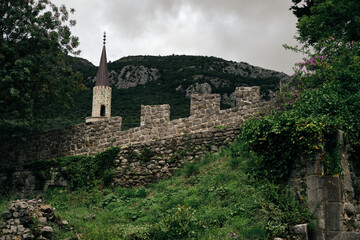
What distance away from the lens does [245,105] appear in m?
14.5

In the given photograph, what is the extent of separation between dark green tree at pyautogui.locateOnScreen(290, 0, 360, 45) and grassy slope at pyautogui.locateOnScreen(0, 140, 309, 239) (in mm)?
6531

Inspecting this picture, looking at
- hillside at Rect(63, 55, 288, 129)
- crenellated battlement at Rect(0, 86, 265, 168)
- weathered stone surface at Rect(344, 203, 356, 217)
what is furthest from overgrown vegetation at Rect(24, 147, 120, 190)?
hillside at Rect(63, 55, 288, 129)

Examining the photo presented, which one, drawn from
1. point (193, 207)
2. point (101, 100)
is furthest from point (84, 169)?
point (101, 100)

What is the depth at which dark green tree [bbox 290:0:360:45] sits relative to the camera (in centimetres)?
1531

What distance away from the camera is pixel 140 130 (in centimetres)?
1627

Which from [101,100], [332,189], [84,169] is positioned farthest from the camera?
[101,100]

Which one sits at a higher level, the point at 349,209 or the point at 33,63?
the point at 33,63

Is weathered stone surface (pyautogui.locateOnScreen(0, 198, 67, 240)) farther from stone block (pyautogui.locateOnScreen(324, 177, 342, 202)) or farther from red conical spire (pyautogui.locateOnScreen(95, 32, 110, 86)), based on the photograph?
red conical spire (pyautogui.locateOnScreen(95, 32, 110, 86))

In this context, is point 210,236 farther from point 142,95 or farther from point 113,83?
point 113,83

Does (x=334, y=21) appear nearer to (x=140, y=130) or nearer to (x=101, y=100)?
(x=140, y=130)

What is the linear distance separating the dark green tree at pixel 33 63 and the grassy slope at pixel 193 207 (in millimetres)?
3887

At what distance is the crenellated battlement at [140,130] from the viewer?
14.6 m

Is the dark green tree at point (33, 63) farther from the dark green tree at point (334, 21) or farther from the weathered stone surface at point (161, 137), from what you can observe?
the dark green tree at point (334, 21)

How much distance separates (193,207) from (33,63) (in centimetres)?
970
